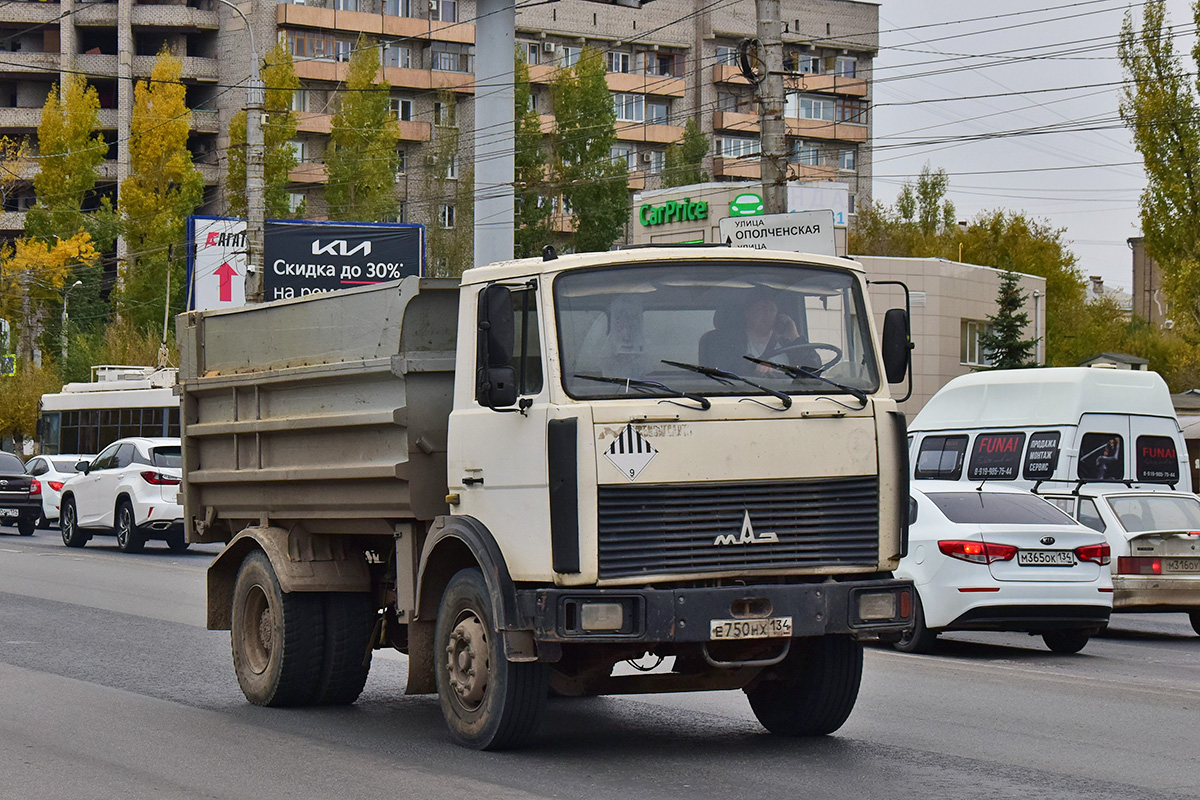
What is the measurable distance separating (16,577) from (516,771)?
1558 centimetres

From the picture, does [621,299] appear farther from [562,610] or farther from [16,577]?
[16,577]

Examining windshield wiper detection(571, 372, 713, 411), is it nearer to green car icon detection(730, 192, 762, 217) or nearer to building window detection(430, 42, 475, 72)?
green car icon detection(730, 192, 762, 217)

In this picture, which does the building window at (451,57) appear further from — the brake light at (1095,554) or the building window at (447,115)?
the brake light at (1095,554)

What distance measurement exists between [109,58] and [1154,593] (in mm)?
71462

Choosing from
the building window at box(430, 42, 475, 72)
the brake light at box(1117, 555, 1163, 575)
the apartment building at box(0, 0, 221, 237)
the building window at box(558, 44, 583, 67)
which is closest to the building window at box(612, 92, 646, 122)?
the building window at box(558, 44, 583, 67)

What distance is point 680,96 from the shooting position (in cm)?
8612

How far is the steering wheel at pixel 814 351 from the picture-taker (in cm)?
852

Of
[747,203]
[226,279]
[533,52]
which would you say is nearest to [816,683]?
[747,203]

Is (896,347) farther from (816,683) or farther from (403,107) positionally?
(403,107)

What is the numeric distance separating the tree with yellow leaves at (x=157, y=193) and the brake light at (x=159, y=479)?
41596mm

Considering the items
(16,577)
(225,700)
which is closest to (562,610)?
(225,700)

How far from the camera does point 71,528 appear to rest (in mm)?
30812

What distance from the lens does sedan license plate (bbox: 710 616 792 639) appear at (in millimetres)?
8016

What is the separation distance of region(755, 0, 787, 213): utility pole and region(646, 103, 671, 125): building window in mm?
65049
